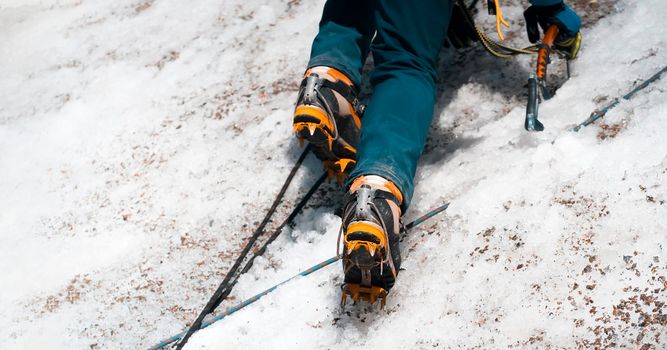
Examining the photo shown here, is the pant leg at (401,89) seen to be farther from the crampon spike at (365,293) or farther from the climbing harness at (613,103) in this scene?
the climbing harness at (613,103)

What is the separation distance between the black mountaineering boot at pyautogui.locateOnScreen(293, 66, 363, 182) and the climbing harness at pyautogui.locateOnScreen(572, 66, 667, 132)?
0.83m

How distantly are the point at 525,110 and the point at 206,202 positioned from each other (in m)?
1.38

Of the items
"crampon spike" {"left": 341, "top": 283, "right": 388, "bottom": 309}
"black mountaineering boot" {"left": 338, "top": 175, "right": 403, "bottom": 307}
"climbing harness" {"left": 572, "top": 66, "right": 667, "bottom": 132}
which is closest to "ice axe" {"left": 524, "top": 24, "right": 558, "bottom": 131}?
"climbing harness" {"left": 572, "top": 66, "right": 667, "bottom": 132}

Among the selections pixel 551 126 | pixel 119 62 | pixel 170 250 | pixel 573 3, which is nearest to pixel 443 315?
pixel 551 126

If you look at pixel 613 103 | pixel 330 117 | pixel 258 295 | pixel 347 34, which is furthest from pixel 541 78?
pixel 258 295

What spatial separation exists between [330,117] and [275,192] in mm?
572

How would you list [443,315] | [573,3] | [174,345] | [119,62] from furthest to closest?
[119,62], [573,3], [174,345], [443,315]

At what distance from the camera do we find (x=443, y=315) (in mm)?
2221

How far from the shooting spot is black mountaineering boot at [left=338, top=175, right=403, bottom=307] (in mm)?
2152

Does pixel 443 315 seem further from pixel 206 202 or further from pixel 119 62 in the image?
pixel 119 62

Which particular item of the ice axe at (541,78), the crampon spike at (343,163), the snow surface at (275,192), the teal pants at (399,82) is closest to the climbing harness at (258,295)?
the snow surface at (275,192)

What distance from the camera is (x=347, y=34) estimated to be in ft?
9.71

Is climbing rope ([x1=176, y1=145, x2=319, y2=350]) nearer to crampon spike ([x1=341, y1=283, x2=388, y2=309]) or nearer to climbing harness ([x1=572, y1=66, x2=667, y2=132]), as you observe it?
crampon spike ([x1=341, y1=283, x2=388, y2=309])

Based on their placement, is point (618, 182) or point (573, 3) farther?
point (573, 3)
